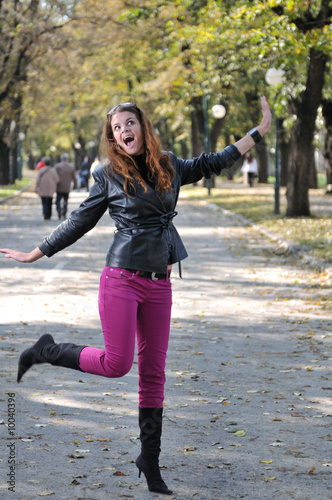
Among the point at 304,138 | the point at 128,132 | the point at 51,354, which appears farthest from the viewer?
the point at 304,138

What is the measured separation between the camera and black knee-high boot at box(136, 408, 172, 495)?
417cm

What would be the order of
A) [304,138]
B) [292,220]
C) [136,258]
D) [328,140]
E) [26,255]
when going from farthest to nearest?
[328,140]
[304,138]
[292,220]
[26,255]
[136,258]

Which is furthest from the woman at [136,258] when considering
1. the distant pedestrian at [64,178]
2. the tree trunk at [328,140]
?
the tree trunk at [328,140]

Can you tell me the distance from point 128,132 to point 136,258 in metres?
0.63

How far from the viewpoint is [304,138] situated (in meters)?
21.6

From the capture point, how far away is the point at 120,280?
13.3 feet

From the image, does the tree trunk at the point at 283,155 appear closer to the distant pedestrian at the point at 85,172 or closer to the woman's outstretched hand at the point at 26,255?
the distant pedestrian at the point at 85,172

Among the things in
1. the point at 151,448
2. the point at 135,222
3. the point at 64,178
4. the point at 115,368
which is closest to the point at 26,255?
the point at 135,222

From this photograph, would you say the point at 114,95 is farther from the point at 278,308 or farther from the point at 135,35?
the point at 278,308

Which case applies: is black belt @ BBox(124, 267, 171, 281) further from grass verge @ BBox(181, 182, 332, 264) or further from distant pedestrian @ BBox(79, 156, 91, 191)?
distant pedestrian @ BBox(79, 156, 91, 191)

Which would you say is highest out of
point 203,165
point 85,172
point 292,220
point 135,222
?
point 85,172

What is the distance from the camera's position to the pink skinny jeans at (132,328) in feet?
13.3

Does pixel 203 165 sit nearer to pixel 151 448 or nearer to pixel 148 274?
pixel 148 274

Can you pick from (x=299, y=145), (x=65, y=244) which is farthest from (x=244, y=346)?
(x=299, y=145)
